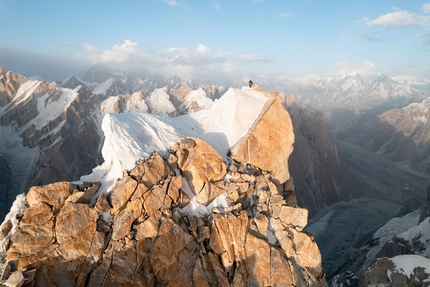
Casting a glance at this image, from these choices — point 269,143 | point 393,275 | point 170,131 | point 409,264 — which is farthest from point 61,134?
point 409,264

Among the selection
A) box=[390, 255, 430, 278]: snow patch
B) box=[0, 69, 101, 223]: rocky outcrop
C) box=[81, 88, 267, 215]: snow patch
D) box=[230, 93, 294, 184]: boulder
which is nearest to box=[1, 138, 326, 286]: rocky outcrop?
box=[81, 88, 267, 215]: snow patch

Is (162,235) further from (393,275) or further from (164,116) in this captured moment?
(164,116)

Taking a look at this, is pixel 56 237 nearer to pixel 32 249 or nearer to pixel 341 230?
pixel 32 249

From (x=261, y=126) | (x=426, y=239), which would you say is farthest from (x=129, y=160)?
(x=426, y=239)

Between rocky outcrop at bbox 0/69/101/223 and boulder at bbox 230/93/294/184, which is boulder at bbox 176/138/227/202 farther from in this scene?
rocky outcrop at bbox 0/69/101/223

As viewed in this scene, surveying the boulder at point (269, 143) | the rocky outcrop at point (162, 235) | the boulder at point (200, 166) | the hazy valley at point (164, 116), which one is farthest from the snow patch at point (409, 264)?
the boulder at point (200, 166)

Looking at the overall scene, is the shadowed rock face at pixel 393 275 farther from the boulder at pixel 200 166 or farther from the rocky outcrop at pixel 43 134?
the rocky outcrop at pixel 43 134

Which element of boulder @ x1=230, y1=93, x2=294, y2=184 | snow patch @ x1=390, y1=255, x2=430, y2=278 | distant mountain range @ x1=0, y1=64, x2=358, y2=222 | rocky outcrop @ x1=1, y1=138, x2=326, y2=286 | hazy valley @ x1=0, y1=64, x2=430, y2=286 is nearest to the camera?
rocky outcrop @ x1=1, y1=138, x2=326, y2=286

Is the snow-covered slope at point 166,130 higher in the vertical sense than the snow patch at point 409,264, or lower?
higher
